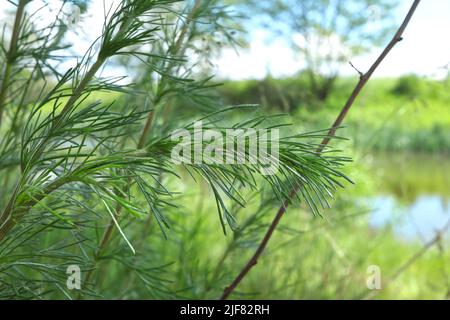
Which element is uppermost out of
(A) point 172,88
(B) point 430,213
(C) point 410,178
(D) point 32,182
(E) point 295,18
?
(E) point 295,18

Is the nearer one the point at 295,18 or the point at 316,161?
the point at 316,161

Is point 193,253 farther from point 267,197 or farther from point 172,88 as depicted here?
point 172,88

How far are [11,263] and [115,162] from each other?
0.13m

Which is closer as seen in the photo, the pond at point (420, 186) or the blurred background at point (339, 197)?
the blurred background at point (339, 197)

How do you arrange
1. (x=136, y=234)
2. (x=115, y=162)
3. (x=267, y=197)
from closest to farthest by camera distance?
(x=115, y=162)
(x=267, y=197)
(x=136, y=234)

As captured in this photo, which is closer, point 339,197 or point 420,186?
point 339,197

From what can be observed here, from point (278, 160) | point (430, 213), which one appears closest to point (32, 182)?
point (278, 160)

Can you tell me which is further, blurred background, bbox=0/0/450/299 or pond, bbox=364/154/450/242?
pond, bbox=364/154/450/242
